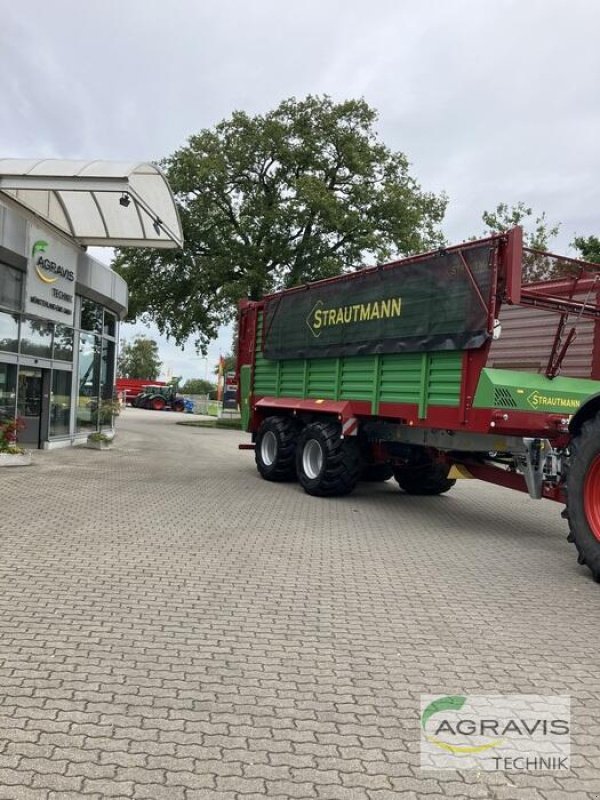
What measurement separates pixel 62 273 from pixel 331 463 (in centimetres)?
825

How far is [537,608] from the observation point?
5.08 meters

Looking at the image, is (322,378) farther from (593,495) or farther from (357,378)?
(593,495)

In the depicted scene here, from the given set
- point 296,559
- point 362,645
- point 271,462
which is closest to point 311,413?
point 271,462

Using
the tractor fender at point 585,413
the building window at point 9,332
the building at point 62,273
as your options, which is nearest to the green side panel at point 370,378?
the tractor fender at point 585,413

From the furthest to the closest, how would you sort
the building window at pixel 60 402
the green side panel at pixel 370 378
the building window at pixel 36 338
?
the building window at pixel 60 402 → the building window at pixel 36 338 → the green side panel at pixel 370 378

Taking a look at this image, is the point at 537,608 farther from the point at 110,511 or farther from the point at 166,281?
the point at 166,281

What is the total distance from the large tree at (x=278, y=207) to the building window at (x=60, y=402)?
36.3ft

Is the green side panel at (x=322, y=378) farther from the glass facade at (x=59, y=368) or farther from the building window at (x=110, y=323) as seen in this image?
the building window at (x=110, y=323)

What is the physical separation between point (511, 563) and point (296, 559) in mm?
2112

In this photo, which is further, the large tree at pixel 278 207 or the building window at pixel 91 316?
the large tree at pixel 278 207

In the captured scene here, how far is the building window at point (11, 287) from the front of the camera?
12984mm

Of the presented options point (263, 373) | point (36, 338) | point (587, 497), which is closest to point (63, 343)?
point (36, 338)

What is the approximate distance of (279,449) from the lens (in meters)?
11.5

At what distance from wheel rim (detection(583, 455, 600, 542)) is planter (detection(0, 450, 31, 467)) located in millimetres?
9621
